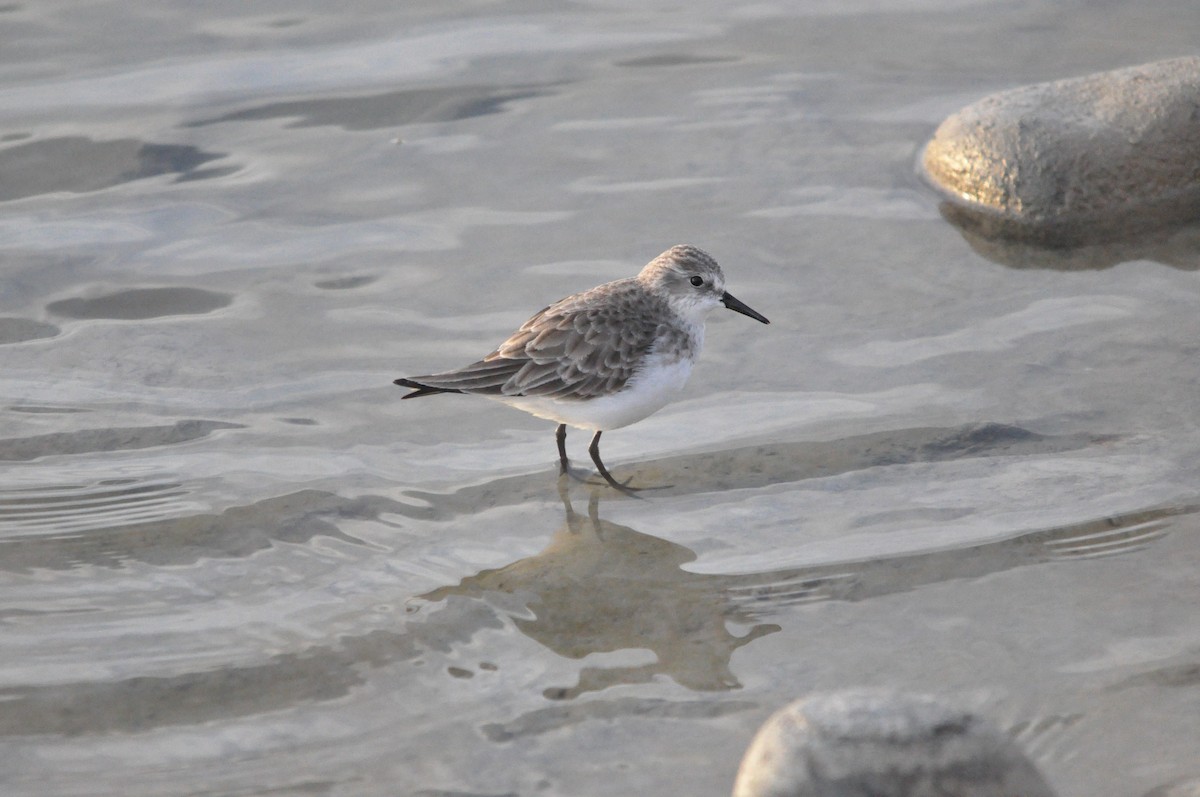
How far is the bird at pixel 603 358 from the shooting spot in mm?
6512

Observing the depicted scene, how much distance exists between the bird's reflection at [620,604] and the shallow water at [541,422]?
0.08ft

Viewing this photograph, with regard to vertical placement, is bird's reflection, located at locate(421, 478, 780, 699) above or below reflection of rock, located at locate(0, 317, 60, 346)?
below

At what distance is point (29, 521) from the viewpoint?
6.29m

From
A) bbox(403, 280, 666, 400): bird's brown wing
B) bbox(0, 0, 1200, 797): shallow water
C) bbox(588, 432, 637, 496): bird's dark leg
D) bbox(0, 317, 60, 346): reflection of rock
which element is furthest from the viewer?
bbox(0, 317, 60, 346): reflection of rock

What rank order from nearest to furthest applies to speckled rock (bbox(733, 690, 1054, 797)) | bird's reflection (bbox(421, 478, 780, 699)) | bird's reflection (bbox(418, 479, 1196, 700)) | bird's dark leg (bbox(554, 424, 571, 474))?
speckled rock (bbox(733, 690, 1054, 797)) < bird's reflection (bbox(421, 478, 780, 699)) < bird's reflection (bbox(418, 479, 1196, 700)) < bird's dark leg (bbox(554, 424, 571, 474))

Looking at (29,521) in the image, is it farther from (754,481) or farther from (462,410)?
(754,481)

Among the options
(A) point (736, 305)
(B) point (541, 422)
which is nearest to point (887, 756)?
(A) point (736, 305)

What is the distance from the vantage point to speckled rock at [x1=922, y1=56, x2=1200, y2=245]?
8.95 metres

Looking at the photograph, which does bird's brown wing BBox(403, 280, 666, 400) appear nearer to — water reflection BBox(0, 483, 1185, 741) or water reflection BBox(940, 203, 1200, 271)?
water reflection BBox(0, 483, 1185, 741)

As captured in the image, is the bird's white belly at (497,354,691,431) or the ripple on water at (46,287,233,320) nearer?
the bird's white belly at (497,354,691,431)

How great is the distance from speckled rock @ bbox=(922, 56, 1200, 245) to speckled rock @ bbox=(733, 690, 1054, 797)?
5.58 meters

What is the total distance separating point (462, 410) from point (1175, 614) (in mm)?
3843

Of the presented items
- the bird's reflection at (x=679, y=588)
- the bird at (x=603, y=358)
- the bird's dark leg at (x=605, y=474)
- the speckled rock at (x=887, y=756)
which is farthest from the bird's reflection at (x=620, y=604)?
the speckled rock at (x=887, y=756)

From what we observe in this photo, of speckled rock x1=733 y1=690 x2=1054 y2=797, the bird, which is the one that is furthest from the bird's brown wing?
speckled rock x1=733 y1=690 x2=1054 y2=797
